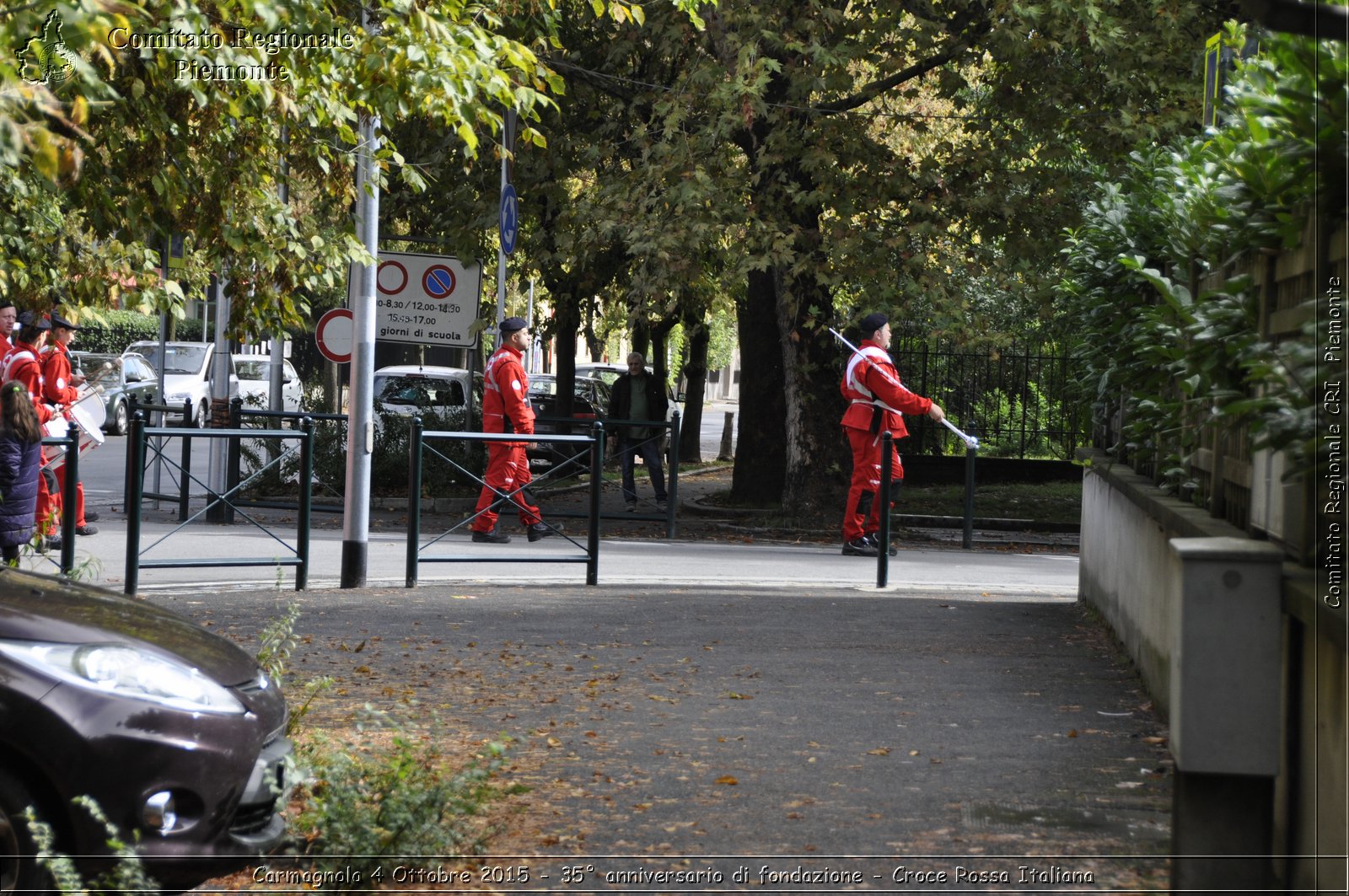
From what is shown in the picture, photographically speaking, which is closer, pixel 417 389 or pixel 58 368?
pixel 58 368

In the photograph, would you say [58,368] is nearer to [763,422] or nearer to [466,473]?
[466,473]

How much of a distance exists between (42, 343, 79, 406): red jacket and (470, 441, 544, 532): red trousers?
12.3 feet

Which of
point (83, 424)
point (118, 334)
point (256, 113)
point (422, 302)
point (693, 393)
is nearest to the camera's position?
point (256, 113)

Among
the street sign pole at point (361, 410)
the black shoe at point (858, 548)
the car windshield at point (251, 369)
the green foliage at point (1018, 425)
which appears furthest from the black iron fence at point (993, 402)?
the car windshield at point (251, 369)

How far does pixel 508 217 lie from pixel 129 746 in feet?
44.3

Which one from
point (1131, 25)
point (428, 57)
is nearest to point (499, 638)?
point (428, 57)

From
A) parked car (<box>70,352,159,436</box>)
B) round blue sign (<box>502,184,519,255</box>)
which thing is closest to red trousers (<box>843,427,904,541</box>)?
round blue sign (<box>502,184,519,255</box>)

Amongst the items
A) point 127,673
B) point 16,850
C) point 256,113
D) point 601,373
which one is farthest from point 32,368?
point 601,373

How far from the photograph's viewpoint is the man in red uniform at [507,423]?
13.3 meters

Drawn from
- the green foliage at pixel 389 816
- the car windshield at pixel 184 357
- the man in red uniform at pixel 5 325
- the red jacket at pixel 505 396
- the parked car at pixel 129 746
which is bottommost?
the green foliage at pixel 389 816

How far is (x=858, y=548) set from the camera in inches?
559

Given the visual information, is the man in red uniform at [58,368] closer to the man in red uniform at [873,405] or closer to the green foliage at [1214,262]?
the man in red uniform at [873,405]

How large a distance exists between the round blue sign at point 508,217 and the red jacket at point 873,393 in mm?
5192

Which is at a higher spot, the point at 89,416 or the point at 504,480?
the point at 89,416
